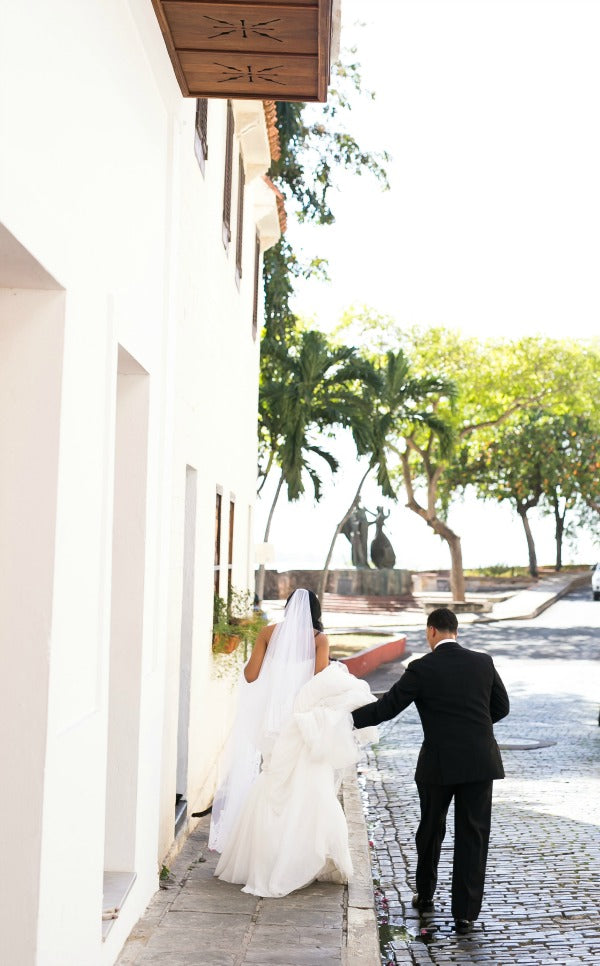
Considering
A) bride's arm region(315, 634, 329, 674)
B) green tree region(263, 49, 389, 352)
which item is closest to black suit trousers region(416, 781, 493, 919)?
bride's arm region(315, 634, 329, 674)

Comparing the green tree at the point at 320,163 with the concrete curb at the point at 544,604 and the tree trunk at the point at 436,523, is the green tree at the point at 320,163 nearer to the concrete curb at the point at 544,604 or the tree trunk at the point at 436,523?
the concrete curb at the point at 544,604

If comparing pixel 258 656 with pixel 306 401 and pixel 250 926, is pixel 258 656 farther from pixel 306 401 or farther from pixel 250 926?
pixel 306 401

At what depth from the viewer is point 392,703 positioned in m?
6.93

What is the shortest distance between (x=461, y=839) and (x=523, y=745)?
24.3ft

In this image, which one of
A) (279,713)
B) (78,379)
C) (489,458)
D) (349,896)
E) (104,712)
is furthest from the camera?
(489,458)

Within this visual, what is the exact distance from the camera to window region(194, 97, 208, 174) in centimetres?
849

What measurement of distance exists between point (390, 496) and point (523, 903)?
774 inches

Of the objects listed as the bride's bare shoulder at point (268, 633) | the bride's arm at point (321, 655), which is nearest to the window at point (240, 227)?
the bride's bare shoulder at point (268, 633)

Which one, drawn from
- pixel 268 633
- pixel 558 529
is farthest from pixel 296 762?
pixel 558 529

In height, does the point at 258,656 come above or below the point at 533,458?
below

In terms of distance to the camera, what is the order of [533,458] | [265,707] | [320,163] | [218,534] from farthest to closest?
A: [533,458] → [320,163] → [218,534] → [265,707]

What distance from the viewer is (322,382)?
25.7 metres

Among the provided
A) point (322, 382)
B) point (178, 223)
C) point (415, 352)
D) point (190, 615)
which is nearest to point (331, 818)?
point (190, 615)

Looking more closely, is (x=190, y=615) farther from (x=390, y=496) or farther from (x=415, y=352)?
(x=415, y=352)
